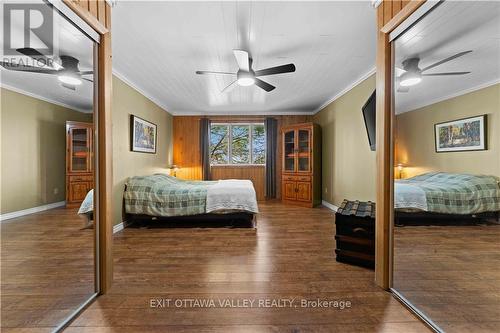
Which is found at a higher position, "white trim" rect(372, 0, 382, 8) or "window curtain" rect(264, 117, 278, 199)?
"white trim" rect(372, 0, 382, 8)

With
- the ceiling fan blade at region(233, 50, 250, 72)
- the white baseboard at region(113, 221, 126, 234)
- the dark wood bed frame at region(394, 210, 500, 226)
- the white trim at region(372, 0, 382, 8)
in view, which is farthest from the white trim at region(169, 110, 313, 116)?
the dark wood bed frame at region(394, 210, 500, 226)

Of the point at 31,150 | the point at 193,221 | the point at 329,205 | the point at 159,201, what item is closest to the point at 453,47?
the point at 31,150

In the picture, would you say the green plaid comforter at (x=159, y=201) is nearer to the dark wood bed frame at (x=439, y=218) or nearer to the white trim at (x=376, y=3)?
the dark wood bed frame at (x=439, y=218)

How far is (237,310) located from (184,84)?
3576 mm

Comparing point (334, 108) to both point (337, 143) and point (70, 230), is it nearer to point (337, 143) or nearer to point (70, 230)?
point (337, 143)

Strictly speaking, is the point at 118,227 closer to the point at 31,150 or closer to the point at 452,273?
the point at 31,150

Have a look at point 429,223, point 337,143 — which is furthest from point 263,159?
point 429,223

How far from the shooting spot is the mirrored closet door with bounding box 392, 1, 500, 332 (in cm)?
118

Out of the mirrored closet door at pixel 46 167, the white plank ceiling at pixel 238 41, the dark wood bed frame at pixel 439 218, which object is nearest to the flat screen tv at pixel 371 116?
the white plank ceiling at pixel 238 41

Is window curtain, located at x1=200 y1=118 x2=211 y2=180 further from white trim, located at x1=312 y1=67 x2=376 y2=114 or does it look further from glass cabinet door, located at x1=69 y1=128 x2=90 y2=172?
glass cabinet door, located at x1=69 y1=128 x2=90 y2=172

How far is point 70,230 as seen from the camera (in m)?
1.64

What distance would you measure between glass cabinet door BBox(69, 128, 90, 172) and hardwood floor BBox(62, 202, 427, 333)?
0.96 m

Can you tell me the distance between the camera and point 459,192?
1369 millimetres

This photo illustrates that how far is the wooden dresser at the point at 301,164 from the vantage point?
5.13m
